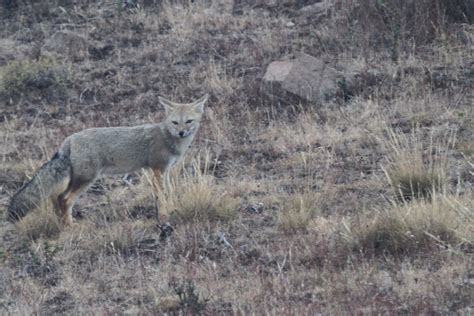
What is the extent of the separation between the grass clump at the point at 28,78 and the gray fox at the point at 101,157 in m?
4.84

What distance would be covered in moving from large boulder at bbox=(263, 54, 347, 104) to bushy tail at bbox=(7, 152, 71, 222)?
4.36 m

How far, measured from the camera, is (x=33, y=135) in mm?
12883

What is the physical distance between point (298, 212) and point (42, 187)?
9.20 feet

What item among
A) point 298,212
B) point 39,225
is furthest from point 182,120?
point 298,212

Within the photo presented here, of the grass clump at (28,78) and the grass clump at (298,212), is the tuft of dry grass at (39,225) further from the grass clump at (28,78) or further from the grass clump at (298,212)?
the grass clump at (28,78)

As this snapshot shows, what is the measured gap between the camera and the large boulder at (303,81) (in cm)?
1270

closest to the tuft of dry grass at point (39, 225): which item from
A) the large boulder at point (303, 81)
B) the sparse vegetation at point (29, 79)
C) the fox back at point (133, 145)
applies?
the fox back at point (133, 145)

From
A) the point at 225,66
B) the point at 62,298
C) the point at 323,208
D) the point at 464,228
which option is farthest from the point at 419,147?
the point at 225,66

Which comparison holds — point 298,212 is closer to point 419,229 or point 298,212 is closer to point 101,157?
point 419,229

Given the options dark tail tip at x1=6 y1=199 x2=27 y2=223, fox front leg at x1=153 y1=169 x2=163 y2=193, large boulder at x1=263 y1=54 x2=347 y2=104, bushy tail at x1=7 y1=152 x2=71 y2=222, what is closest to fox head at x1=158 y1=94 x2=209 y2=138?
fox front leg at x1=153 y1=169 x2=163 y2=193

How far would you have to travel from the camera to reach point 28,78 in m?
14.7

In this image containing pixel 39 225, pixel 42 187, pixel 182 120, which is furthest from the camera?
pixel 182 120

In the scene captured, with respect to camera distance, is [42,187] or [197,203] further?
[42,187]

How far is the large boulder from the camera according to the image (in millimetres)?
12695
